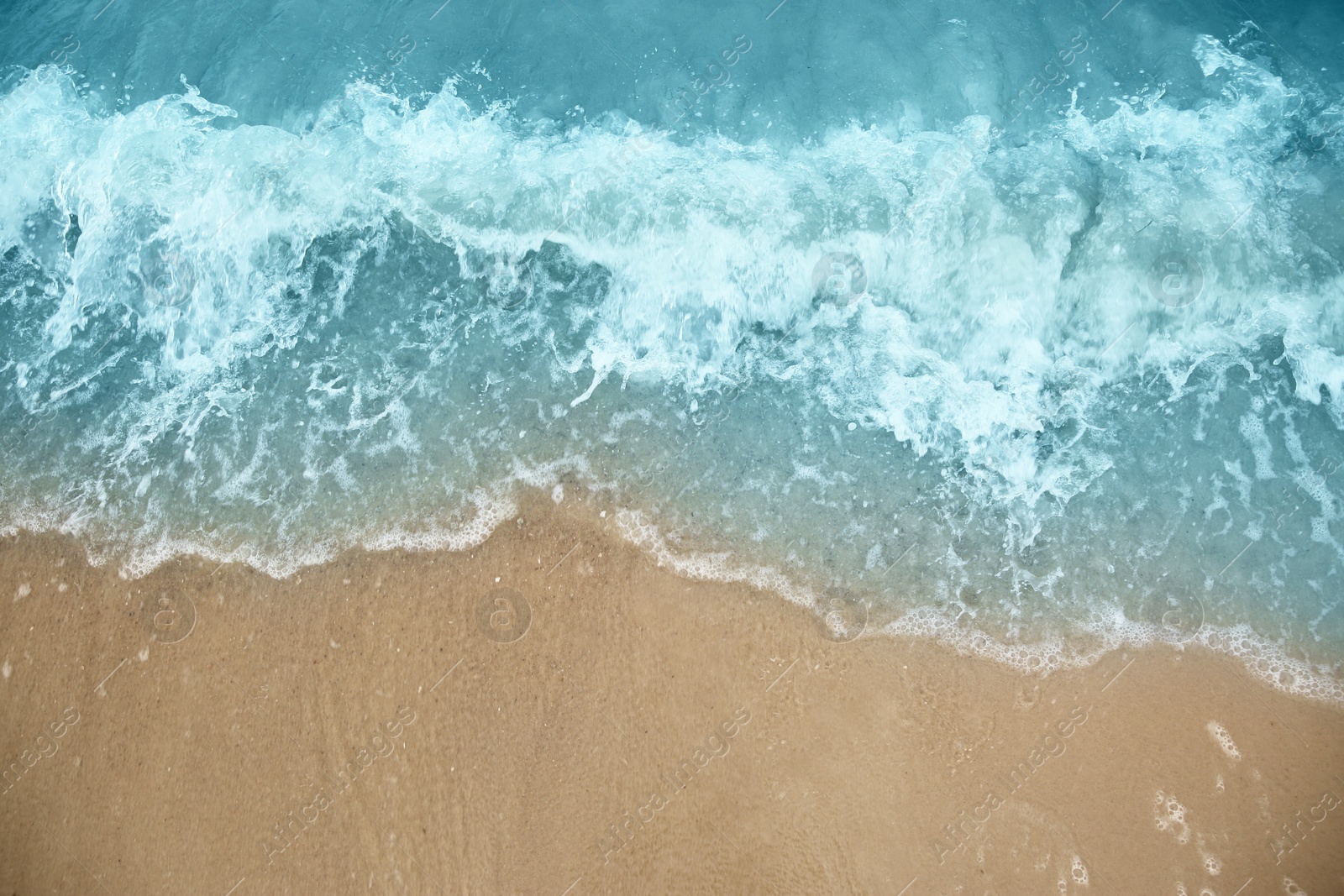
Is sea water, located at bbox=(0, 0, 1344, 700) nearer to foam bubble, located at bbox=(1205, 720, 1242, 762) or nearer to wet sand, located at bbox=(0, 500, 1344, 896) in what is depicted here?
wet sand, located at bbox=(0, 500, 1344, 896)

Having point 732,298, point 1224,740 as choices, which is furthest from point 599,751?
point 1224,740

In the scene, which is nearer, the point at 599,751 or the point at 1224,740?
the point at 1224,740

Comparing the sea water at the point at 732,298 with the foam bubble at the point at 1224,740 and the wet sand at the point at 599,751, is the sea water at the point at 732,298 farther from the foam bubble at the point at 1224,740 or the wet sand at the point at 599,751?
the foam bubble at the point at 1224,740

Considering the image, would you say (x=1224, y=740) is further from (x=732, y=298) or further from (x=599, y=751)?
(x=732, y=298)

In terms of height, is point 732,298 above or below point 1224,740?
above

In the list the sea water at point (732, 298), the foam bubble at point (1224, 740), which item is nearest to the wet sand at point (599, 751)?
the foam bubble at point (1224, 740)

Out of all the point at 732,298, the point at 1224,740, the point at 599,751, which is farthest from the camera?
the point at 732,298

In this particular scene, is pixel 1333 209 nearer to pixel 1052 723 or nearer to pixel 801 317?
pixel 801 317
